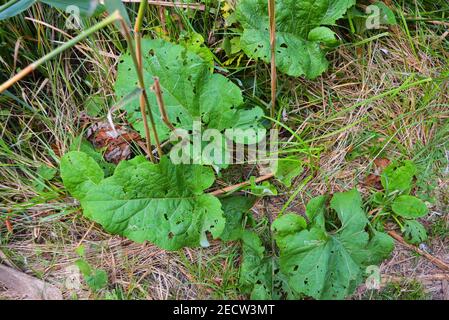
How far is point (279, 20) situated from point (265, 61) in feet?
0.54

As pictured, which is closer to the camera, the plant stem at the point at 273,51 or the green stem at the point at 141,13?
the green stem at the point at 141,13

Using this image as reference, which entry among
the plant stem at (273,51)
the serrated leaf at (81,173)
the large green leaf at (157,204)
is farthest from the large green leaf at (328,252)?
the serrated leaf at (81,173)

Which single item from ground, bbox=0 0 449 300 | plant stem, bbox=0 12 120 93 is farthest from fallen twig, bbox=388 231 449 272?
plant stem, bbox=0 12 120 93

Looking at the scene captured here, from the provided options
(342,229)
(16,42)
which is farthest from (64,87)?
(342,229)

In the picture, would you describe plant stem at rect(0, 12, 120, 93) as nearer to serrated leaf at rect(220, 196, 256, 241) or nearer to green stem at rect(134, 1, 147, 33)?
green stem at rect(134, 1, 147, 33)

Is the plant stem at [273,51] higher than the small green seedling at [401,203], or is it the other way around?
the plant stem at [273,51]

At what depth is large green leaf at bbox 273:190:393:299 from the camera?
1.44 m

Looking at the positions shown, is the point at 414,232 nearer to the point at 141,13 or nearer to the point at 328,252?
the point at 328,252

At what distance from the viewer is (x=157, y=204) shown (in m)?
1.46

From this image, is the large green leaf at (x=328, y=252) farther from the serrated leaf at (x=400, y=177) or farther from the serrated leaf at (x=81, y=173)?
the serrated leaf at (x=81, y=173)

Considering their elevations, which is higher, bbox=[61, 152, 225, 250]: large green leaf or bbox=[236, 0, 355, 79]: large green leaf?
bbox=[236, 0, 355, 79]: large green leaf

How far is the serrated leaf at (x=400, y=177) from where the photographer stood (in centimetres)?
155

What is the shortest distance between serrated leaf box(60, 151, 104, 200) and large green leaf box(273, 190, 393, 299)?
656 mm

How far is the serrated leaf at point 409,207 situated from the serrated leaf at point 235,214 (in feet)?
1.68
